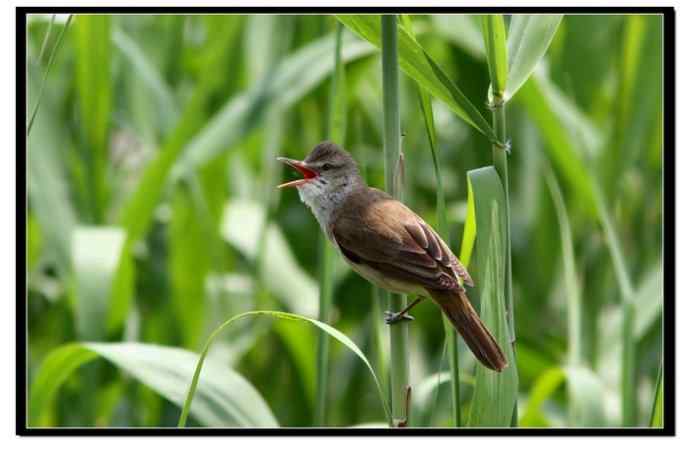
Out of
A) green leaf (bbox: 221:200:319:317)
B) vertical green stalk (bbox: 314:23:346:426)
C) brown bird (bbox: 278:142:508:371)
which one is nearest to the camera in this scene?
brown bird (bbox: 278:142:508:371)

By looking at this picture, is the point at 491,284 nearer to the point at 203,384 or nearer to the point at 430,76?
the point at 430,76

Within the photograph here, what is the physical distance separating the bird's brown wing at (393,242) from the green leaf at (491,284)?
5 centimetres

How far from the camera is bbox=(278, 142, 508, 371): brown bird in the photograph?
4.73 feet

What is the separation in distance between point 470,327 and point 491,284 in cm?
7

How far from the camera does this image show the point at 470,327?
55.4 inches

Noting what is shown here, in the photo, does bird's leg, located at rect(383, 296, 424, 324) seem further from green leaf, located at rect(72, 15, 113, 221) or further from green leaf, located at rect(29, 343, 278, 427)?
green leaf, located at rect(72, 15, 113, 221)

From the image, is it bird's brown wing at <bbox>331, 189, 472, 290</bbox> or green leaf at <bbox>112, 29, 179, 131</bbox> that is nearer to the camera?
bird's brown wing at <bbox>331, 189, 472, 290</bbox>

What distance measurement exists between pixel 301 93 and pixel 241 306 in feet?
1.59

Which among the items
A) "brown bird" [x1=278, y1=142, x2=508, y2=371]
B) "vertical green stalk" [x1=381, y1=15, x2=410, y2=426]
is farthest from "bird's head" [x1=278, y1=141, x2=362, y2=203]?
"vertical green stalk" [x1=381, y1=15, x2=410, y2=426]

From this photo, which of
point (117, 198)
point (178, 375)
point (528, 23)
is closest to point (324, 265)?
point (178, 375)

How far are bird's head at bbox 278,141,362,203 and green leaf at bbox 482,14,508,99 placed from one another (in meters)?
0.23

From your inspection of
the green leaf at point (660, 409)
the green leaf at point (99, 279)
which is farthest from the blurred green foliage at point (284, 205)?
the green leaf at point (660, 409)

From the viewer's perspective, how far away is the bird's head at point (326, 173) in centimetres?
146

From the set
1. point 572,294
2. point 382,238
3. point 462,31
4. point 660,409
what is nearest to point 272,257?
point 462,31
